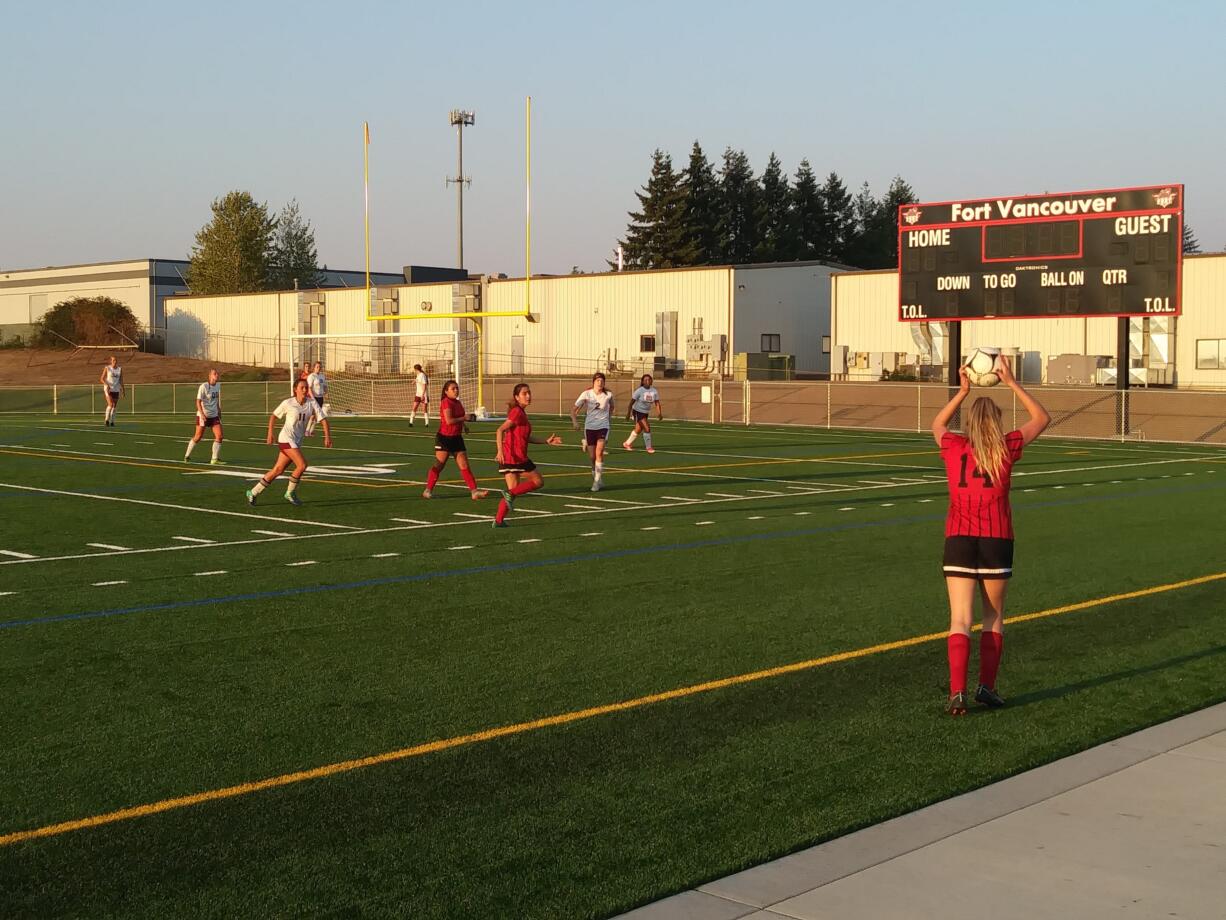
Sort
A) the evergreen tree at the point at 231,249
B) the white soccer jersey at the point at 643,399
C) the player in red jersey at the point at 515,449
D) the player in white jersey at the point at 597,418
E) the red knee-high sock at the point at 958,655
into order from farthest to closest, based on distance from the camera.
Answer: the evergreen tree at the point at 231,249
the white soccer jersey at the point at 643,399
the player in white jersey at the point at 597,418
the player in red jersey at the point at 515,449
the red knee-high sock at the point at 958,655

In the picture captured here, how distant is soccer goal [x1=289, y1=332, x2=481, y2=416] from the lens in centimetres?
5709

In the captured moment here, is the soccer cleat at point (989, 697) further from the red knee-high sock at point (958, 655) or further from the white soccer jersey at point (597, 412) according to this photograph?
the white soccer jersey at point (597, 412)

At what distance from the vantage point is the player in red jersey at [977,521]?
24.1 feet

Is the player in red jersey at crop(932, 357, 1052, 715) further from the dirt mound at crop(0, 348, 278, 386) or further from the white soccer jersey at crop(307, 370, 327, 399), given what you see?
the dirt mound at crop(0, 348, 278, 386)

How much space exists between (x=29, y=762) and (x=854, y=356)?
183 feet

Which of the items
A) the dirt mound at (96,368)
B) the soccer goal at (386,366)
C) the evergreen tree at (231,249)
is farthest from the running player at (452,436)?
the evergreen tree at (231,249)

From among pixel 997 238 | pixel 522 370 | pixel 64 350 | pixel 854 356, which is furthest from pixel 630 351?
pixel 64 350

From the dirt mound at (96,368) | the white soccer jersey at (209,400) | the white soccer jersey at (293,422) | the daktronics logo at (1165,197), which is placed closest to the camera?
the white soccer jersey at (293,422)

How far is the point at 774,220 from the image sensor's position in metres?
112

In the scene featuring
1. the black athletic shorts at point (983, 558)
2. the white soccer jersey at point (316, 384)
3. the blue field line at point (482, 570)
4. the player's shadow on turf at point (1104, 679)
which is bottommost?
the player's shadow on turf at point (1104, 679)

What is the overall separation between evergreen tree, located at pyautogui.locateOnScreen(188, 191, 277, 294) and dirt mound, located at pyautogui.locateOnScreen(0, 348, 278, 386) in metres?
17.1

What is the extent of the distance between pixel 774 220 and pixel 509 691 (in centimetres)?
10661

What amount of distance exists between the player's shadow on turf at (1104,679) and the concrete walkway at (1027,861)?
1533 millimetres

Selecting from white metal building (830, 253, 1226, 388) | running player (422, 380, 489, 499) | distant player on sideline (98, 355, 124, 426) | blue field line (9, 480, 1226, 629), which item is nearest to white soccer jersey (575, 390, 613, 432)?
running player (422, 380, 489, 499)
